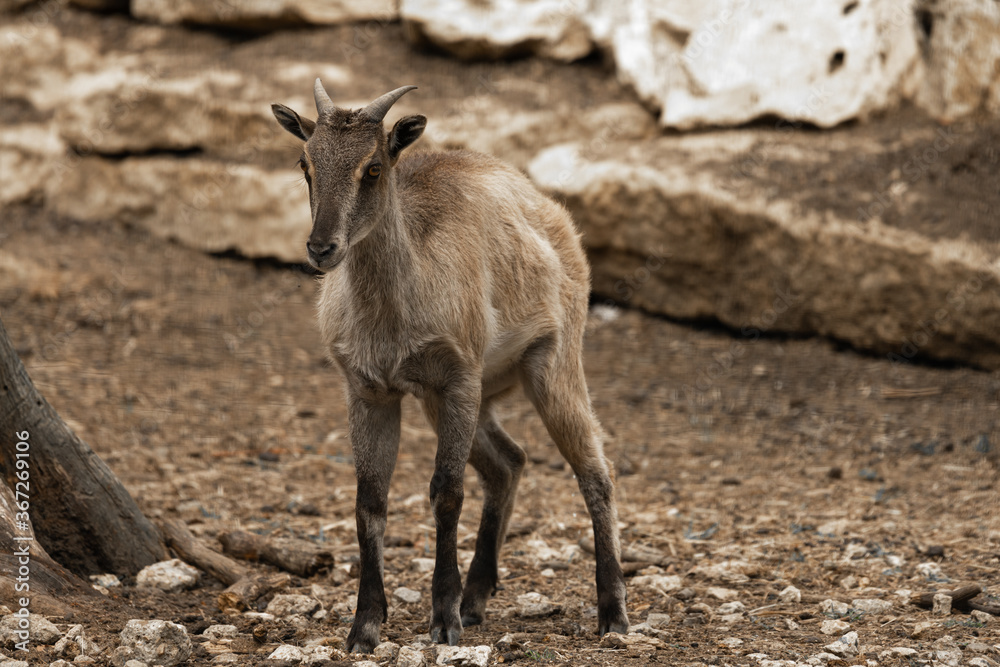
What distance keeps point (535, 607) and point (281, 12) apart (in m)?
9.03

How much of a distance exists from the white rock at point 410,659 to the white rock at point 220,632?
0.77 metres

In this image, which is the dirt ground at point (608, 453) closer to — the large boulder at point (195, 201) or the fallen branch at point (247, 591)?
the fallen branch at point (247, 591)

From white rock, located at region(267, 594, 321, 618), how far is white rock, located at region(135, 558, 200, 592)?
0.44m

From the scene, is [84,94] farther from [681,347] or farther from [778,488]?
[778,488]

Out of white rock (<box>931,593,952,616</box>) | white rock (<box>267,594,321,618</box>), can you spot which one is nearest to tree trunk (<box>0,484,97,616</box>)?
white rock (<box>267,594,321,618</box>)

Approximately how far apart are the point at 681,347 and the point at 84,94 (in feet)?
23.6

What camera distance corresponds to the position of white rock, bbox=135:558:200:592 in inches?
199

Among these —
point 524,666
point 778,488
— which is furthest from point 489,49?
point 524,666

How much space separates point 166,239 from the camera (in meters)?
11.8

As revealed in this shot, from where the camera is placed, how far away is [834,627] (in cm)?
483

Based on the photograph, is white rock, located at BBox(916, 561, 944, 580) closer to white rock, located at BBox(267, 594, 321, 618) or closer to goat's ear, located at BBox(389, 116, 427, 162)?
white rock, located at BBox(267, 594, 321, 618)

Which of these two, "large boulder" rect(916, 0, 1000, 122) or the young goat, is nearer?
the young goat

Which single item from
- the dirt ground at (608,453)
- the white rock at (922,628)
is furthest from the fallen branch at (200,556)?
the white rock at (922,628)

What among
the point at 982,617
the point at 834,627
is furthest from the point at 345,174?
the point at 982,617
